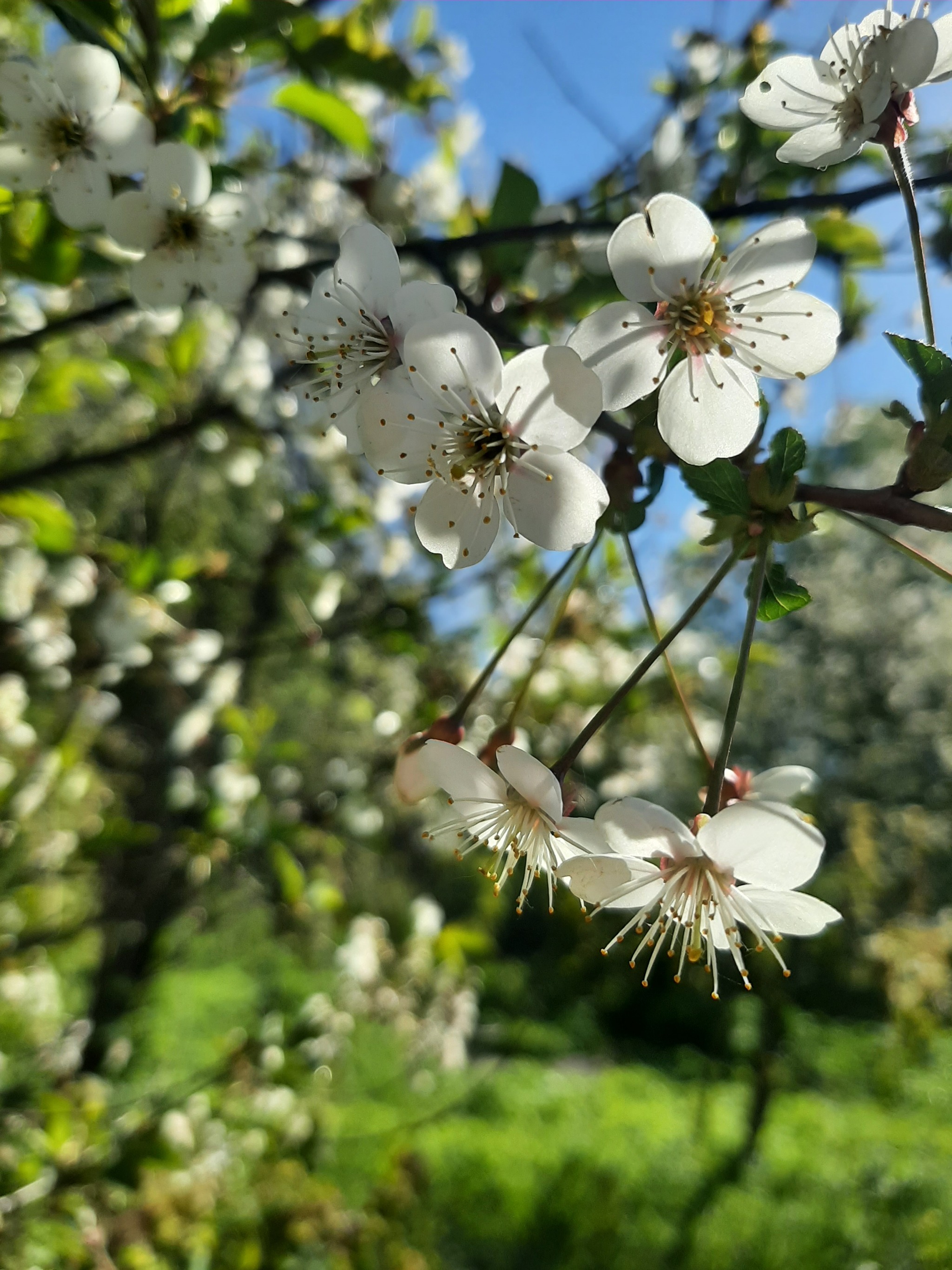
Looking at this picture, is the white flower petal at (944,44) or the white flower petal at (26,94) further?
the white flower petal at (26,94)

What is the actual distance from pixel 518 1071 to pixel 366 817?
12.6 ft

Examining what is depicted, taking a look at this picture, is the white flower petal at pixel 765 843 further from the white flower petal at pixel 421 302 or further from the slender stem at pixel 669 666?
the white flower petal at pixel 421 302

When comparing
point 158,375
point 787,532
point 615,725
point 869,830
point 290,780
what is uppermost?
point 869,830

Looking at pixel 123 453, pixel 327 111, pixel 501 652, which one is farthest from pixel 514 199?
pixel 123 453

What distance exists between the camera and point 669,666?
486mm

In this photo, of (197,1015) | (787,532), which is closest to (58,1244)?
(787,532)

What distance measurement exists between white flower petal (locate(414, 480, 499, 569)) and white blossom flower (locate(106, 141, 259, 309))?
0.31 metres

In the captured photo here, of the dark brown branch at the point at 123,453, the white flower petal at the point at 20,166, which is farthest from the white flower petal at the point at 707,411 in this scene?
the dark brown branch at the point at 123,453

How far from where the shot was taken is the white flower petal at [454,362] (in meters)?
0.40

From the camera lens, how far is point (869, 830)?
621 centimetres

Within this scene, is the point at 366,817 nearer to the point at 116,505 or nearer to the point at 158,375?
the point at 158,375

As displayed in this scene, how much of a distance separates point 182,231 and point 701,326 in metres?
0.42

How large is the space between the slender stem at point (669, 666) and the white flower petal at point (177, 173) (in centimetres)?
42

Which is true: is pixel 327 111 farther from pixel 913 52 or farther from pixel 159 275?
pixel 913 52
